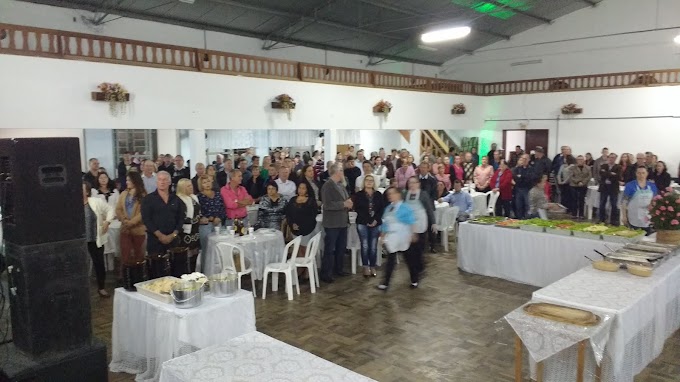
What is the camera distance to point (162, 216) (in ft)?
16.5

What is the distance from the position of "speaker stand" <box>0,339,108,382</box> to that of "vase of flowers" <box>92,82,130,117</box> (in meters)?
5.39

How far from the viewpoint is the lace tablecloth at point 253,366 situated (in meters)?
2.60

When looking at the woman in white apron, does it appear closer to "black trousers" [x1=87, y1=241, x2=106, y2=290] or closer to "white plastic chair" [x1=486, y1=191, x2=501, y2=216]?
"white plastic chair" [x1=486, y1=191, x2=501, y2=216]

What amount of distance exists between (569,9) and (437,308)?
1425 centimetres

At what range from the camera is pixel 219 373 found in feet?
8.66

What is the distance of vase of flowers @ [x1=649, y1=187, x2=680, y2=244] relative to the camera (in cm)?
489

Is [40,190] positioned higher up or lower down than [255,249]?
higher up

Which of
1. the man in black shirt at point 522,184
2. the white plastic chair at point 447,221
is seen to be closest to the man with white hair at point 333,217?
the white plastic chair at point 447,221

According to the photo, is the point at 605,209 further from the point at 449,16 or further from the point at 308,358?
the point at 308,358

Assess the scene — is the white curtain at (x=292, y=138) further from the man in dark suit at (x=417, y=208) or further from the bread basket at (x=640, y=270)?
the bread basket at (x=640, y=270)

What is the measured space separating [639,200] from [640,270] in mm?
2881

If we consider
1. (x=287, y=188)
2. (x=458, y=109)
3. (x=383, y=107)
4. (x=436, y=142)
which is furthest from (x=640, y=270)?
(x=436, y=142)

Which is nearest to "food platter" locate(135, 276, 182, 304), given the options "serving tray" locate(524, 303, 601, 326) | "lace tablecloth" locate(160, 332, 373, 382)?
"lace tablecloth" locate(160, 332, 373, 382)

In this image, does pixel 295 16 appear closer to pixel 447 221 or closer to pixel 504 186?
pixel 504 186
